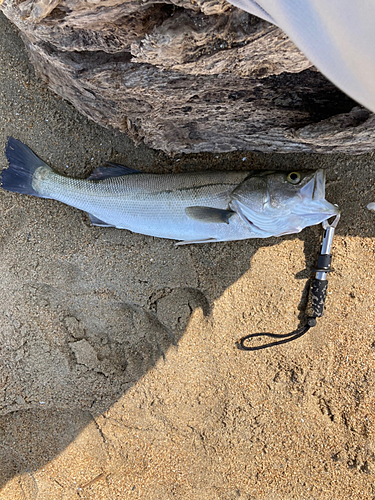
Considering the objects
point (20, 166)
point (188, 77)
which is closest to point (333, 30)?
point (188, 77)

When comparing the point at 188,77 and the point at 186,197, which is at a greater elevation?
the point at 188,77

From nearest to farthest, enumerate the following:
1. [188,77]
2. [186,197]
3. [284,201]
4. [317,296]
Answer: [188,77], [284,201], [186,197], [317,296]

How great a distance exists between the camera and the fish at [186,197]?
105 inches

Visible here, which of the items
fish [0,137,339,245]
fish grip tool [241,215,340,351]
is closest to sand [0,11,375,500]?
fish grip tool [241,215,340,351]

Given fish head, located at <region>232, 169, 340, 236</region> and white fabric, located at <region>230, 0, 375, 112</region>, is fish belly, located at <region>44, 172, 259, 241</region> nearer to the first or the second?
fish head, located at <region>232, 169, 340, 236</region>

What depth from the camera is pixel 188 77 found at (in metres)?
2.09

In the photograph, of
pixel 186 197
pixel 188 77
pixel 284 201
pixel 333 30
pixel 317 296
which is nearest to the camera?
pixel 333 30

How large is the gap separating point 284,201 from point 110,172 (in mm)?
1475

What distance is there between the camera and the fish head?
8.65 ft

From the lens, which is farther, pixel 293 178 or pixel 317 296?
pixel 317 296

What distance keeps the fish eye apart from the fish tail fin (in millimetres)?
2057

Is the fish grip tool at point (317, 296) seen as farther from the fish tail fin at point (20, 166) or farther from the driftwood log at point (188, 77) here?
the fish tail fin at point (20, 166)

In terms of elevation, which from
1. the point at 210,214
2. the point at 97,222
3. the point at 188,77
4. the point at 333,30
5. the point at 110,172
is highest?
the point at 333,30

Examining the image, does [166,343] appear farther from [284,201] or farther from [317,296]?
[284,201]
